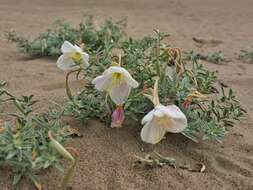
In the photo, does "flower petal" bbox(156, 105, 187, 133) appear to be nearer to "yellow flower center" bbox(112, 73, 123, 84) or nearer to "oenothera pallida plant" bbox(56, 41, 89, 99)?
"yellow flower center" bbox(112, 73, 123, 84)

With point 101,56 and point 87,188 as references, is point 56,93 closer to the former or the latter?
point 101,56

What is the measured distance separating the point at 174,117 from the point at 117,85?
0.30 meters

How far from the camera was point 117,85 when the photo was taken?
1854 millimetres

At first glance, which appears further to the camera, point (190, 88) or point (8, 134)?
point (190, 88)

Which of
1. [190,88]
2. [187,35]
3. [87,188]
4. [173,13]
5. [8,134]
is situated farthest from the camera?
[173,13]

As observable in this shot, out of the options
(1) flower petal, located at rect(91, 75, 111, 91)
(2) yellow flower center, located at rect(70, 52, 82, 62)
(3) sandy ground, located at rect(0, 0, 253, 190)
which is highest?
(2) yellow flower center, located at rect(70, 52, 82, 62)

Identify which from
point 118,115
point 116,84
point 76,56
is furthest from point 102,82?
point 76,56

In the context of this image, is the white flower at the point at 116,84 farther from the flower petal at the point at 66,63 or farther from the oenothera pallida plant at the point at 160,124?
the flower petal at the point at 66,63

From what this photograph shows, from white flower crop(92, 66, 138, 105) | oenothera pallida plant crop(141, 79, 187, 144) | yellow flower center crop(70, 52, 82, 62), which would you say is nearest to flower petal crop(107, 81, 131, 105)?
white flower crop(92, 66, 138, 105)

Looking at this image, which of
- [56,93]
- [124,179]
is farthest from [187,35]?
[124,179]

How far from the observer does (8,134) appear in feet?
5.41

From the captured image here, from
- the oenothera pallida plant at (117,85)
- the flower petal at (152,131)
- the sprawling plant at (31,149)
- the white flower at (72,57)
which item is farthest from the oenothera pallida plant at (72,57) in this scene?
the flower petal at (152,131)

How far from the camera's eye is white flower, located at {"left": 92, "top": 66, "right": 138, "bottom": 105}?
182 cm

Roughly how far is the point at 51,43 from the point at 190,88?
168 cm
